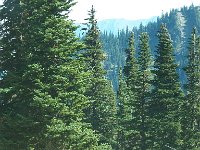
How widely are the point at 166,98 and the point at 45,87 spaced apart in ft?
71.2

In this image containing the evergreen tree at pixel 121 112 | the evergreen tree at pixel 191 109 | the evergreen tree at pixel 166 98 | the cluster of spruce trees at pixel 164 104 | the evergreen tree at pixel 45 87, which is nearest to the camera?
the evergreen tree at pixel 45 87

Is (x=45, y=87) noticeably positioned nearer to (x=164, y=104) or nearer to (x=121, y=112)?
(x=164, y=104)

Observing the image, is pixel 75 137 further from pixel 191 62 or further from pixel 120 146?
pixel 120 146

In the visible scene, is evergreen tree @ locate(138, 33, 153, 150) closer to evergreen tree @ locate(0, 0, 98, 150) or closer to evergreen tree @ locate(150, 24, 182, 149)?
evergreen tree @ locate(150, 24, 182, 149)

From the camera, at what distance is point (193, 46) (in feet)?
185

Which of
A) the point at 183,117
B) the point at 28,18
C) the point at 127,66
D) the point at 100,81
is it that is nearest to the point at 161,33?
the point at 100,81

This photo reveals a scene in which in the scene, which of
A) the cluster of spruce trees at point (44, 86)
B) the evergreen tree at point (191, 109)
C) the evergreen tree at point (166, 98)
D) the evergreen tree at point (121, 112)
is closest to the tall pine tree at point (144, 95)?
the evergreen tree at point (166, 98)

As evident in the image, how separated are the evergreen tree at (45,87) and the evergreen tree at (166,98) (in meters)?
17.8

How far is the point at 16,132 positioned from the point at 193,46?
35.9m

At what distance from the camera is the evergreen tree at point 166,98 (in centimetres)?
4334

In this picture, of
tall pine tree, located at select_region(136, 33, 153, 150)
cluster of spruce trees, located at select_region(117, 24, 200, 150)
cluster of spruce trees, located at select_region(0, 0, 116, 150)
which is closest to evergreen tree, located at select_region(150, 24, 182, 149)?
cluster of spruce trees, located at select_region(117, 24, 200, 150)

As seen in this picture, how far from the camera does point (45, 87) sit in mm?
24656

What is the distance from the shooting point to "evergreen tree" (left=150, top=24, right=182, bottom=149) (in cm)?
4334

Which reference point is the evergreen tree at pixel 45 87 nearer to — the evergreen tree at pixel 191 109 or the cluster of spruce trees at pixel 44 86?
the cluster of spruce trees at pixel 44 86
